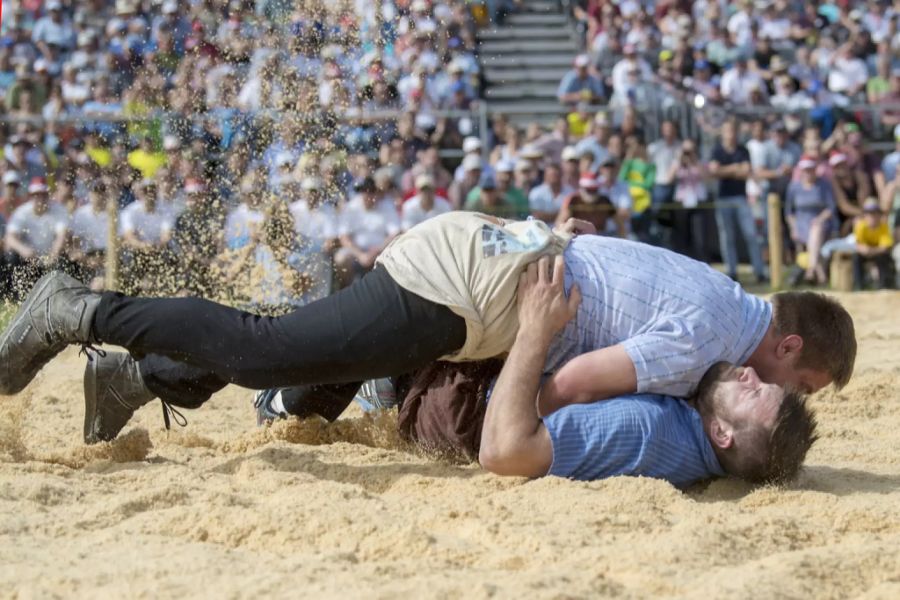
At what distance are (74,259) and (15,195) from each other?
0.87m

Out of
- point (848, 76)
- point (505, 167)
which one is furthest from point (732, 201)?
point (848, 76)

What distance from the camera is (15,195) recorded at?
10586 millimetres

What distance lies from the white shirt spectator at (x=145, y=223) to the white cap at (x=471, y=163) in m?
3.13

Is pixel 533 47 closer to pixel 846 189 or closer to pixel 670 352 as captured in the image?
pixel 846 189

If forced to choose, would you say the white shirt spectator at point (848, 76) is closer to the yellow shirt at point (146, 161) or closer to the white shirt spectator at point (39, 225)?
the yellow shirt at point (146, 161)

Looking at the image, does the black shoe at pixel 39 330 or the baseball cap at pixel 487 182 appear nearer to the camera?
the black shoe at pixel 39 330

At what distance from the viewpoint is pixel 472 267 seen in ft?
12.8

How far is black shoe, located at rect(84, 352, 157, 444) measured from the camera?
4.48 m

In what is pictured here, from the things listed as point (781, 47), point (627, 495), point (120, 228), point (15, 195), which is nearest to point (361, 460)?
point (627, 495)

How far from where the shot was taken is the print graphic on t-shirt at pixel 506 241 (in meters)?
3.92

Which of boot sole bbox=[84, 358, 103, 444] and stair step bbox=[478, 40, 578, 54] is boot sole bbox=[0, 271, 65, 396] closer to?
boot sole bbox=[84, 358, 103, 444]

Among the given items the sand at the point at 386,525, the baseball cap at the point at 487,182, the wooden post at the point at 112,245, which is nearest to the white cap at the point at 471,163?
the baseball cap at the point at 487,182

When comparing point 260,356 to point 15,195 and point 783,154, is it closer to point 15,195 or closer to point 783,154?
point 15,195

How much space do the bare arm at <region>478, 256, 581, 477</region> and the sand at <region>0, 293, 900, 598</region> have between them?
0.09 metres
